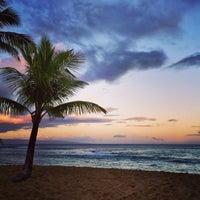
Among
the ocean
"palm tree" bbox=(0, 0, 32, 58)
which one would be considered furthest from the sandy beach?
the ocean

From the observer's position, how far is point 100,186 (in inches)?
300

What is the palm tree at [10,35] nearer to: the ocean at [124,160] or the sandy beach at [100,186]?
the sandy beach at [100,186]

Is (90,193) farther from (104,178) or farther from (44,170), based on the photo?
(44,170)

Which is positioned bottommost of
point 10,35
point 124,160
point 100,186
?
point 124,160

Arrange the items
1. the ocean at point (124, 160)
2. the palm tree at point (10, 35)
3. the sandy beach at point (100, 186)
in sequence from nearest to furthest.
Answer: the sandy beach at point (100, 186), the palm tree at point (10, 35), the ocean at point (124, 160)

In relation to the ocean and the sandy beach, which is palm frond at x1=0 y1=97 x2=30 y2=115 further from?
the ocean

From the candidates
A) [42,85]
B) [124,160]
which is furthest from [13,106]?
[124,160]

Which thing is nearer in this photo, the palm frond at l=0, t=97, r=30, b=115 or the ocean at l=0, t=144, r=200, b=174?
the palm frond at l=0, t=97, r=30, b=115

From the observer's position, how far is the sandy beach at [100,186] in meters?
6.62

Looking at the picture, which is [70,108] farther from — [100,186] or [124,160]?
[124,160]

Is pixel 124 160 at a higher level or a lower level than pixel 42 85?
lower

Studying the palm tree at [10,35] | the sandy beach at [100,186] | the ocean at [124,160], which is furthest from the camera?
the ocean at [124,160]

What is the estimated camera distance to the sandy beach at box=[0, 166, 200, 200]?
662 centimetres

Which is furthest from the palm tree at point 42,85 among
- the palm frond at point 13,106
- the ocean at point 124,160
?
the ocean at point 124,160
